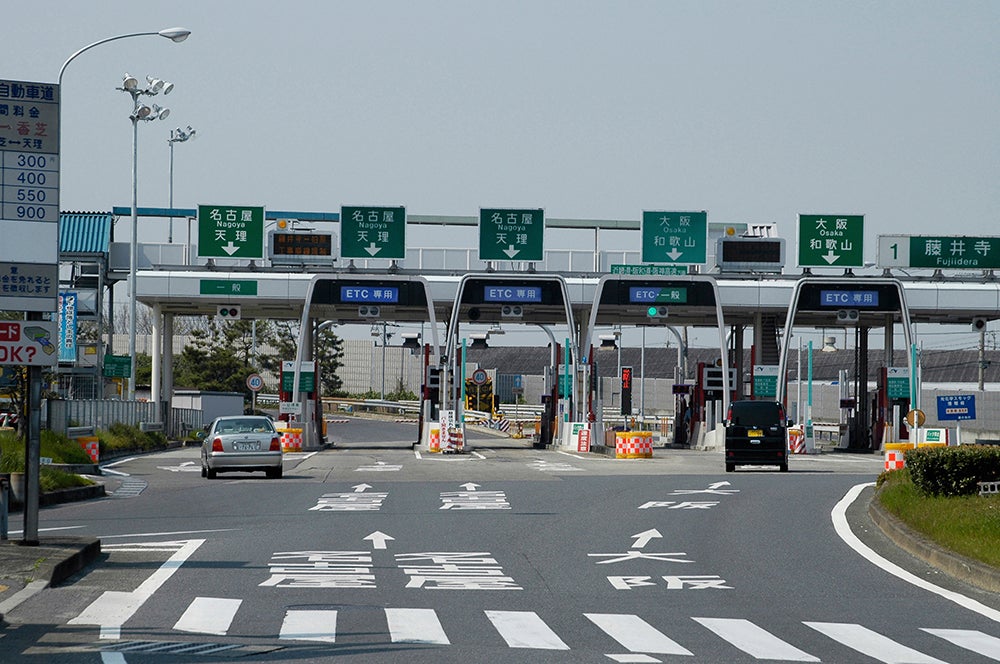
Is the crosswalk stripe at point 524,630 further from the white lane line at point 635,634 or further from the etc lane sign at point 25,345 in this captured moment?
the etc lane sign at point 25,345

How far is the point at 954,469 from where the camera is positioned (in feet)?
60.5

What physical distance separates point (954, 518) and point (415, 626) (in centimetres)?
835

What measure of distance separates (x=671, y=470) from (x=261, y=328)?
7611cm

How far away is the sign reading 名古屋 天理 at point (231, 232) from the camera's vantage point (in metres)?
46.3

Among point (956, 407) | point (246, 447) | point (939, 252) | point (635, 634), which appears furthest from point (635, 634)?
point (939, 252)

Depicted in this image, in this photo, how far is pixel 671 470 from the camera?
33.3 m

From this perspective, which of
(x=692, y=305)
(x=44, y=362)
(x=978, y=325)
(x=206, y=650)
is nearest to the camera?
(x=206, y=650)

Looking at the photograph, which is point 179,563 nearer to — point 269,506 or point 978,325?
point 269,506

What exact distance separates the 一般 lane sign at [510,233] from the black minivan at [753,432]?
14966mm

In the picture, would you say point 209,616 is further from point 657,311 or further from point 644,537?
point 657,311

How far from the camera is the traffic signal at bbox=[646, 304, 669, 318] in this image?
47.1 m

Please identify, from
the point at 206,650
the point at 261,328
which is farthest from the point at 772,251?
the point at 261,328

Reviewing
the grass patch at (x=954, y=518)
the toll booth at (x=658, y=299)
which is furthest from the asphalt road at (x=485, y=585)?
the toll booth at (x=658, y=299)

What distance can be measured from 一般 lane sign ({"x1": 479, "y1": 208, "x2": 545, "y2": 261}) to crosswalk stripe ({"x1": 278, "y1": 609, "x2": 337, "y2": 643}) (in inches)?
1413
